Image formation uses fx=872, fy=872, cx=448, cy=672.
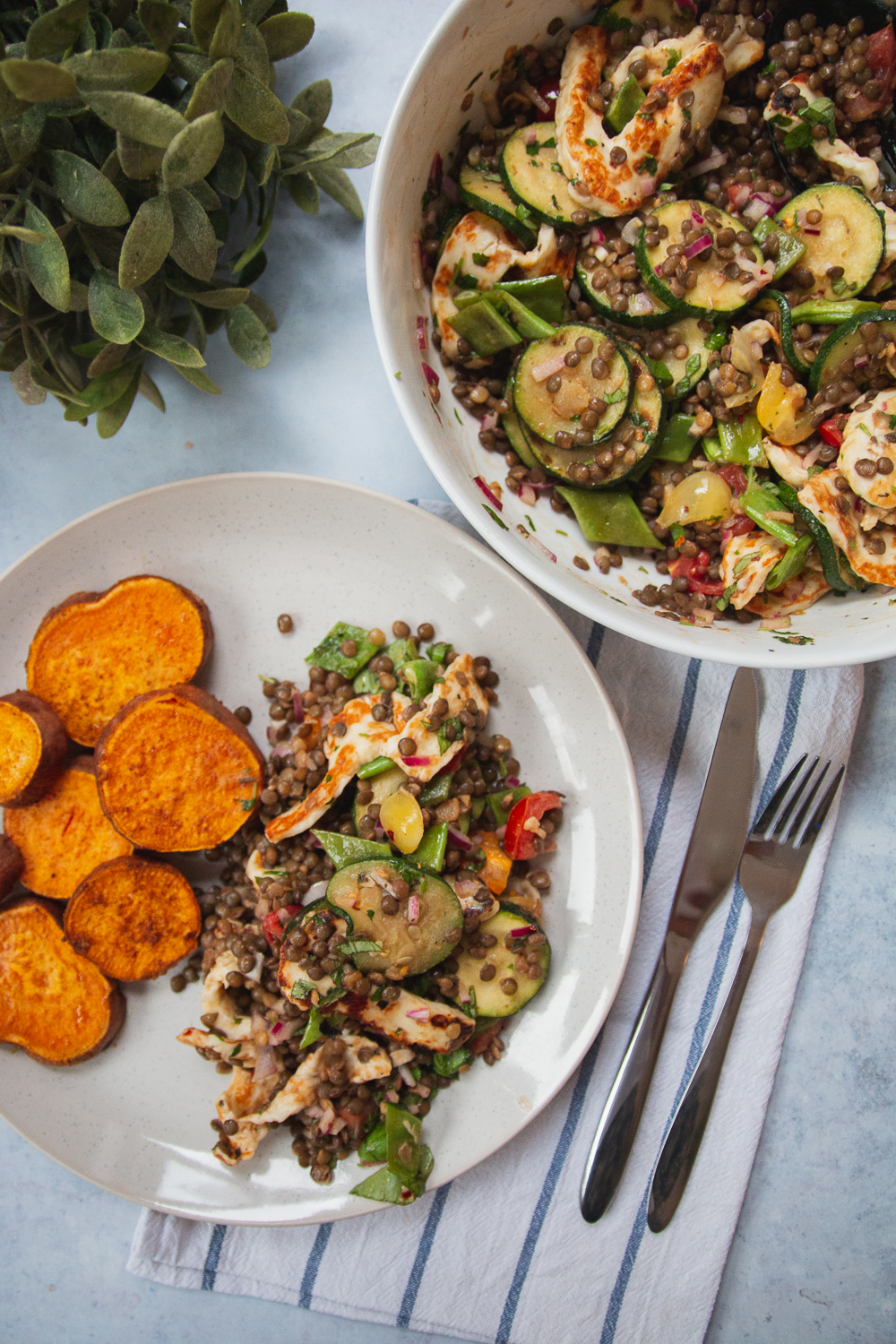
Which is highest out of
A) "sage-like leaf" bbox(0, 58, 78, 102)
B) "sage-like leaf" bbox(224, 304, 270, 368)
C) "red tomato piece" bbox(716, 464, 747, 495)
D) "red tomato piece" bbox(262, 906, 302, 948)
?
"sage-like leaf" bbox(0, 58, 78, 102)

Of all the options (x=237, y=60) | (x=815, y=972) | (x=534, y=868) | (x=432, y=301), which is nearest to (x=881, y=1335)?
(x=815, y=972)

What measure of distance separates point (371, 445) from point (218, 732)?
1.09 m

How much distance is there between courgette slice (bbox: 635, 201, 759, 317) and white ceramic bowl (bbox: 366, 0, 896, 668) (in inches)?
21.6

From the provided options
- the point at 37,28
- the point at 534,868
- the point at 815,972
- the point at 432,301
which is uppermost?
the point at 37,28

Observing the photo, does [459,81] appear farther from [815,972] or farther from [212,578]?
[815,972]

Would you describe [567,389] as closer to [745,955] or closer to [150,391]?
[150,391]

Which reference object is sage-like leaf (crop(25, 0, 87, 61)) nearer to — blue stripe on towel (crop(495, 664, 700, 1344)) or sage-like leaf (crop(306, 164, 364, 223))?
sage-like leaf (crop(306, 164, 364, 223))

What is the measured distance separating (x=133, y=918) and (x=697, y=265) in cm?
248

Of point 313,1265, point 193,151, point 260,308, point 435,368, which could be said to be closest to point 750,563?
point 435,368

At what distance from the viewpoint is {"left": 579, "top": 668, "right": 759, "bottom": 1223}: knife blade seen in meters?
2.84

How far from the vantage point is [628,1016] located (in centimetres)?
291

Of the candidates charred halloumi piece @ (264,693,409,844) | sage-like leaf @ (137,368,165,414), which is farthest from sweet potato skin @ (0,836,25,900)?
sage-like leaf @ (137,368,165,414)

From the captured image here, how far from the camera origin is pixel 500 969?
2682mm

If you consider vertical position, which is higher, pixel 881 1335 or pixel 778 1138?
pixel 778 1138
